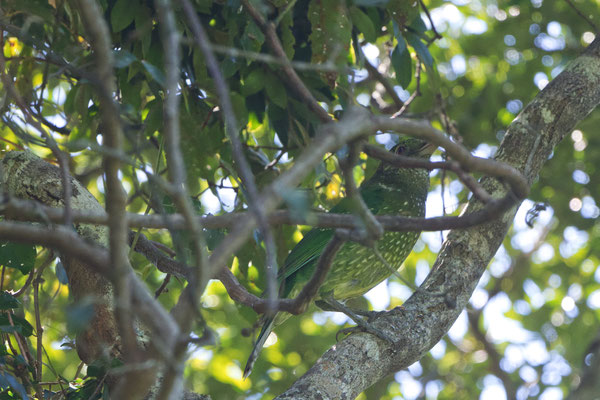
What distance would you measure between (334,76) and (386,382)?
116 inches

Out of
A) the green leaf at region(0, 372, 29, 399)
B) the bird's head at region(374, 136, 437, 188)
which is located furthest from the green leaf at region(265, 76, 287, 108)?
the green leaf at region(0, 372, 29, 399)

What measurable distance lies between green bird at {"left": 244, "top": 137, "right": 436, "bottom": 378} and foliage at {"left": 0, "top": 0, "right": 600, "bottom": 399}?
0.17 meters

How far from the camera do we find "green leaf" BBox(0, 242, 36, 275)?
10.0 feet

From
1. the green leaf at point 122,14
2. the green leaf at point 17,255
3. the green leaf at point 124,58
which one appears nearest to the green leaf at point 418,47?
the green leaf at point 122,14

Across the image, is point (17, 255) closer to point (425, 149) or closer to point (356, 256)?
point (356, 256)

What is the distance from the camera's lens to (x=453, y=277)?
11.0ft

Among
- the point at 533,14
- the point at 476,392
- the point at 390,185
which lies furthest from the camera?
the point at 476,392

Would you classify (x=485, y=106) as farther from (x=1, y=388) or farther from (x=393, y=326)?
(x=1, y=388)

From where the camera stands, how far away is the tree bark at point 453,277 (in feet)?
9.59

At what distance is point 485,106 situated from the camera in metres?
5.36

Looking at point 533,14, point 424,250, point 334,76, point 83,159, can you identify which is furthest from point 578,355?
point 83,159

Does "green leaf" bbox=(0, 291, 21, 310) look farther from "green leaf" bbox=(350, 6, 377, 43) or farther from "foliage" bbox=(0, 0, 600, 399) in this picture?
"green leaf" bbox=(350, 6, 377, 43)

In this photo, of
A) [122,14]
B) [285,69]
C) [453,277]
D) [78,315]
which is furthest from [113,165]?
[453,277]

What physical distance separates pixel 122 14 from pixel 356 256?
171cm
